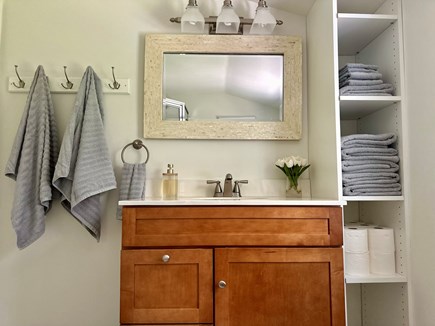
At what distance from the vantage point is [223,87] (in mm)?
1630

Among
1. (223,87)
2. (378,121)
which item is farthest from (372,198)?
(223,87)

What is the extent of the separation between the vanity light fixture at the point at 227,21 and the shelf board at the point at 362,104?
570 mm

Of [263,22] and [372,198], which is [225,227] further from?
[263,22]

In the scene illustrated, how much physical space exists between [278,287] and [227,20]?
1275 mm

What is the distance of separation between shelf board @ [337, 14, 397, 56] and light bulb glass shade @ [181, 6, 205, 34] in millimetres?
667

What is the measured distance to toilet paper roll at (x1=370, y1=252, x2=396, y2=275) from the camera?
1299mm

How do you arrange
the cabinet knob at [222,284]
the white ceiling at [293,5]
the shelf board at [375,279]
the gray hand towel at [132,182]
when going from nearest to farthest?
the cabinet knob at [222,284] → the shelf board at [375,279] → the gray hand towel at [132,182] → the white ceiling at [293,5]

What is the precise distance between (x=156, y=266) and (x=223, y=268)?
248 millimetres

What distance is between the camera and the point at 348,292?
1.57 meters

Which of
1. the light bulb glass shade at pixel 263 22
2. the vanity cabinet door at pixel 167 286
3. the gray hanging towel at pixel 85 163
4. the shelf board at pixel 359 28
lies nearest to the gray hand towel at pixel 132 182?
the gray hanging towel at pixel 85 163

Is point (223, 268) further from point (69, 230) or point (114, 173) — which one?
point (69, 230)

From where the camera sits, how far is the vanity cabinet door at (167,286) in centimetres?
107

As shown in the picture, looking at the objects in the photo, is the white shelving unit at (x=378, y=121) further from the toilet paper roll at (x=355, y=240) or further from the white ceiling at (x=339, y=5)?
the toilet paper roll at (x=355, y=240)

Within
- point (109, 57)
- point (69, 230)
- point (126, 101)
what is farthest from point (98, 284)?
point (109, 57)
